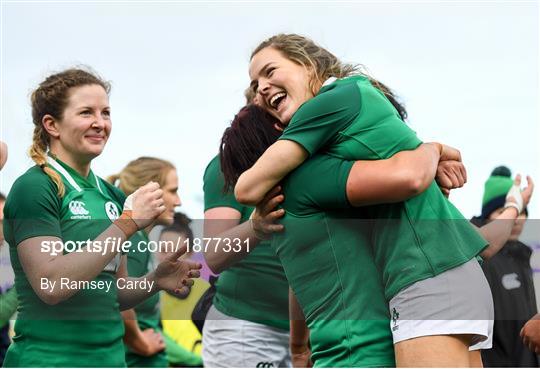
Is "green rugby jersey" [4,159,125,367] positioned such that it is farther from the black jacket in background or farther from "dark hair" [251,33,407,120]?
the black jacket in background

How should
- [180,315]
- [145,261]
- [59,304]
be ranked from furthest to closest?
[180,315]
[145,261]
[59,304]

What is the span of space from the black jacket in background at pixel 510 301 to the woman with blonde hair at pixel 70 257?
1.30 metres

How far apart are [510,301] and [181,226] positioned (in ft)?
3.91

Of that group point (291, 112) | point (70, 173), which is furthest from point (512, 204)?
point (70, 173)

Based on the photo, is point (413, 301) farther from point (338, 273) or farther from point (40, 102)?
point (40, 102)

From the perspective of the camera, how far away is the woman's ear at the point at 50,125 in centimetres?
286

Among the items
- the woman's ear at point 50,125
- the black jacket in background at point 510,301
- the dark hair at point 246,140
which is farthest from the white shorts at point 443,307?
the black jacket in background at point 510,301

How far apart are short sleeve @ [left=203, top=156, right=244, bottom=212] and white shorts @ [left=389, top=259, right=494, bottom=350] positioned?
1.02 meters

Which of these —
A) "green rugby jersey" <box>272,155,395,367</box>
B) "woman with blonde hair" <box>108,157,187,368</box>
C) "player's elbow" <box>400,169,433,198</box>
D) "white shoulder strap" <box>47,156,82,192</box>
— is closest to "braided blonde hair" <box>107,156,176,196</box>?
"woman with blonde hair" <box>108,157,187,368</box>

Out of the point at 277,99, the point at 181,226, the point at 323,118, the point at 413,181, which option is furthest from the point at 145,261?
the point at 413,181

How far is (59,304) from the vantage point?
2703 millimetres

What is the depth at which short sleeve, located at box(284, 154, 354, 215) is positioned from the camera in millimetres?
2238

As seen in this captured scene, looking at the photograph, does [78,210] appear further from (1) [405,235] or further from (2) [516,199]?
(2) [516,199]

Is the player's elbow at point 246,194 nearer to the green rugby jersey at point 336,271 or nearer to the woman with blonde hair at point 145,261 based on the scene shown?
the green rugby jersey at point 336,271
